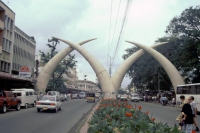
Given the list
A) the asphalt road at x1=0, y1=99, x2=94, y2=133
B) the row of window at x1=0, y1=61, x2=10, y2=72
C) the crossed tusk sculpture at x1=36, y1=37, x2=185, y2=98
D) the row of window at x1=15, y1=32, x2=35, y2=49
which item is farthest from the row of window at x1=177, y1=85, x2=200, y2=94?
the row of window at x1=15, y1=32, x2=35, y2=49

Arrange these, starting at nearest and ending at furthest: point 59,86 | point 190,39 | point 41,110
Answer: point 41,110
point 190,39
point 59,86

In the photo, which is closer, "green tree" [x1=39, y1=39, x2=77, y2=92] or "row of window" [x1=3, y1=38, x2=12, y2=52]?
"row of window" [x1=3, y1=38, x2=12, y2=52]

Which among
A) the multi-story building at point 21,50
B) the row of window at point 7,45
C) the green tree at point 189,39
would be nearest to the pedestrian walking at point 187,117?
the green tree at point 189,39

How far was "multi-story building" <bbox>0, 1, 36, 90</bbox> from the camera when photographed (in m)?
32.2

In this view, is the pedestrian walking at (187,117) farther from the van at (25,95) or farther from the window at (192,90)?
the van at (25,95)

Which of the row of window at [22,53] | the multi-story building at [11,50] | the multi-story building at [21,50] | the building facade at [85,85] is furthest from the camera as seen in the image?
the building facade at [85,85]

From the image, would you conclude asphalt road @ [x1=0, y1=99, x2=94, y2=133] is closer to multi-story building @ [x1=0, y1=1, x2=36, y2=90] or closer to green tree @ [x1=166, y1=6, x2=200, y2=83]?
multi-story building @ [x1=0, y1=1, x2=36, y2=90]

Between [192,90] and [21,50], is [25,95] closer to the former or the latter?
[192,90]

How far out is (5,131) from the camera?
10594mm

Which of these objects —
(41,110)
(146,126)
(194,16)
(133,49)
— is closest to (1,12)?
(41,110)

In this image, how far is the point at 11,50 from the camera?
3641 centimetres

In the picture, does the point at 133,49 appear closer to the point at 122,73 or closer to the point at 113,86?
the point at 122,73

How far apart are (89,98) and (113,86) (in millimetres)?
6526

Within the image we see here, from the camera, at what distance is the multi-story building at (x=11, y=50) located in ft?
105
